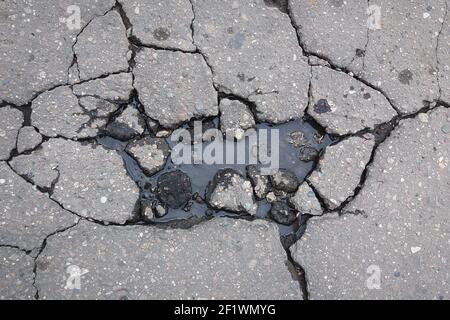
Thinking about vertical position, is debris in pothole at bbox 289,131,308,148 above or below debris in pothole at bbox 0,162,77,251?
above

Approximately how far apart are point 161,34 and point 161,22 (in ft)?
0.24

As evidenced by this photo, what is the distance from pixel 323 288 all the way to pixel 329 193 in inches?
19.5

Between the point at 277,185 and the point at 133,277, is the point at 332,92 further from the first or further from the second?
the point at 133,277

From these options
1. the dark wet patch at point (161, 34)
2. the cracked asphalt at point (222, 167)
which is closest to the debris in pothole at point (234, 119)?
the cracked asphalt at point (222, 167)

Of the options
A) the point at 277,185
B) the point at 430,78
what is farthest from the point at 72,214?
the point at 430,78

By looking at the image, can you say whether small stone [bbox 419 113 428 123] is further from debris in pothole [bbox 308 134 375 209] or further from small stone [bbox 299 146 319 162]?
small stone [bbox 299 146 319 162]

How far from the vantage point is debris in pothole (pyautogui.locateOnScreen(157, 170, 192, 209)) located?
8.27 feet

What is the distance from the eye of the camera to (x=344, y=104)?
2.76 meters

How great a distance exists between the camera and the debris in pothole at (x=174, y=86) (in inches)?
103

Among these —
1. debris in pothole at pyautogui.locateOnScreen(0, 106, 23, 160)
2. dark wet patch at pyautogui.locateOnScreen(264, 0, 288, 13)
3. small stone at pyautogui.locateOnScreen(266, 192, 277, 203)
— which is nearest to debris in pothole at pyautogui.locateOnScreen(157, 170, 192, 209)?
small stone at pyautogui.locateOnScreen(266, 192, 277, 203)

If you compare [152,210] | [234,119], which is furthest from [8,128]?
[234,119]

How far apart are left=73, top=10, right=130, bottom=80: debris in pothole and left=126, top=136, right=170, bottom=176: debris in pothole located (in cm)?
43

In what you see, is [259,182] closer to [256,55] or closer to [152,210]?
[152,210]

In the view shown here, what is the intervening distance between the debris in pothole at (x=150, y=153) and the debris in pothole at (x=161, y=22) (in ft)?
1.82
